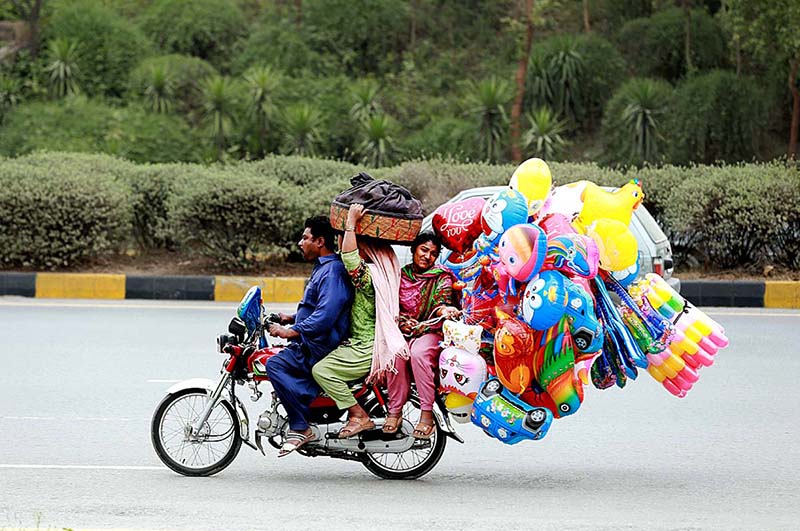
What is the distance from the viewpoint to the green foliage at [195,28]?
3073 centimetres

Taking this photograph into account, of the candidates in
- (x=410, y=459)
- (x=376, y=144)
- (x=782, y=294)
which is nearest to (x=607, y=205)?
(x=410, y=459)

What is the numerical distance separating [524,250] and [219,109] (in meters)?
21.3

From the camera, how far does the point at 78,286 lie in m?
14.4

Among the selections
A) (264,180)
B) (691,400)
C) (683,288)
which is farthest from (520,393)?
(264,180)

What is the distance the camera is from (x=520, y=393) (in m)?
6.04

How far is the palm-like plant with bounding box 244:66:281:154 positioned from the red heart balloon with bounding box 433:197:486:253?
20.5 meters

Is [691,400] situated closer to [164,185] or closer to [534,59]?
[164,185]

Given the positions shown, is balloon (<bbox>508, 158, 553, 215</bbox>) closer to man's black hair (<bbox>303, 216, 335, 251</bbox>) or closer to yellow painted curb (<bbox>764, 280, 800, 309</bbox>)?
man's black hair (<bbox>303, 216, 335, 251</bbox>)

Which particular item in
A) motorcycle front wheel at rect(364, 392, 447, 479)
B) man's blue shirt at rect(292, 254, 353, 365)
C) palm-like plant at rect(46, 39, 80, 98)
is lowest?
motorcycle front wheel at rect(364, 392, 447, 479)

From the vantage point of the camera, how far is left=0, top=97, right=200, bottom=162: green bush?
2650 cm

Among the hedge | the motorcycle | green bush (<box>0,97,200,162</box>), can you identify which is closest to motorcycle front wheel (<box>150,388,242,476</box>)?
the motorcycle

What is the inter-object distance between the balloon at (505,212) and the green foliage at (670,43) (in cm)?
2411

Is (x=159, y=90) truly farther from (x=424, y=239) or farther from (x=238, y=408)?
(x=424, y=239)

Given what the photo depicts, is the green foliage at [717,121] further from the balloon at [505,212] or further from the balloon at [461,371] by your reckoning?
the balloon at [461,371]
